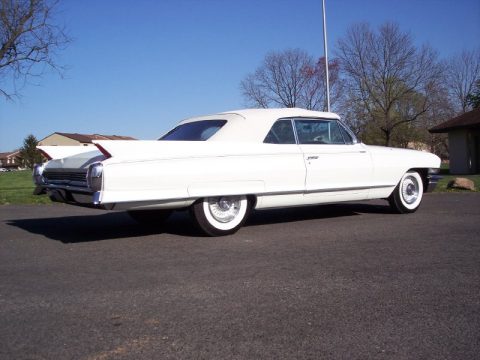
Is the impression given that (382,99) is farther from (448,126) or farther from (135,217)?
(135,217)

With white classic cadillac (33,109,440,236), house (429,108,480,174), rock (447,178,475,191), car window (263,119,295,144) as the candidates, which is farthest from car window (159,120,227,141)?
house (429,108,480,174)

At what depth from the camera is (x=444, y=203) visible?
375 inches

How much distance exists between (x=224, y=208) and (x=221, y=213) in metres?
0.07

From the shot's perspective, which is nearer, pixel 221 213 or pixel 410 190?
pixel 221 213

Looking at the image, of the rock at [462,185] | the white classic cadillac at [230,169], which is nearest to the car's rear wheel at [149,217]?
the white classic cadillac at [230,169]

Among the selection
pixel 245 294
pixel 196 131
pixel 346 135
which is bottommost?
pixel 245 294

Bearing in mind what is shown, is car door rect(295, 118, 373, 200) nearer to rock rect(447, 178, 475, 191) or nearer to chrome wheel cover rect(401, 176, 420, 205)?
chrome wheel cover rect(401, 176, 420, 205)

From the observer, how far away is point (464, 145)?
26234 millimetres

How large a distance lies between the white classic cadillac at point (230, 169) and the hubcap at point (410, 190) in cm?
3

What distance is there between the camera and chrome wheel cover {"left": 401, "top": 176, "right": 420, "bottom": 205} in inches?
312

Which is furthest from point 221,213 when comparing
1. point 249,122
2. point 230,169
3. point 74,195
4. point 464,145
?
point 464,145

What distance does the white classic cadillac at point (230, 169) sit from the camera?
5.16m

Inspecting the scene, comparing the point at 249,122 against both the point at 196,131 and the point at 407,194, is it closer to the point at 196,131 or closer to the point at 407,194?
the point at 196,131

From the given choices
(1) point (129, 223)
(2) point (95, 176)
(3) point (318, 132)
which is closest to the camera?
(2) point (95, 176)
